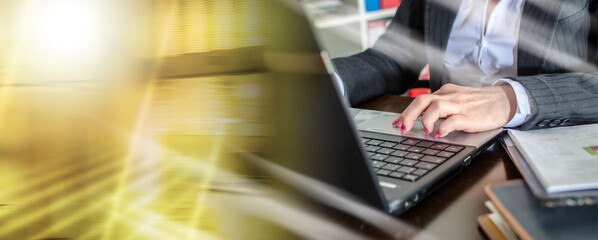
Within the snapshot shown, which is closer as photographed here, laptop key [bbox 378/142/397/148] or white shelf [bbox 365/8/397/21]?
laptop key [bbox 378/142/397/148]

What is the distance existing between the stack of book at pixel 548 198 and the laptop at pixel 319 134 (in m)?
0.08

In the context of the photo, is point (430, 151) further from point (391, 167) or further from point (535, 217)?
point (535, 217)

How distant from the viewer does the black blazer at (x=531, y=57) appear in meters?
0.66

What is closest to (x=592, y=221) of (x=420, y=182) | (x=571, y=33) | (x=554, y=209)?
(x=554, y=209)

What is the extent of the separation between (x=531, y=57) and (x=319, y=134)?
31.9 inches

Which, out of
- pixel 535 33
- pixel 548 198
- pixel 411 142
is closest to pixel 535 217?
pixel 548 198

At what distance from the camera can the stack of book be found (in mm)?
346

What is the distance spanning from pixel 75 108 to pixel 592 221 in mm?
394

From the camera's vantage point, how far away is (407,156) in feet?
1.81

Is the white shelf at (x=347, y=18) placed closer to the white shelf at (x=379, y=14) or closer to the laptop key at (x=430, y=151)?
the white shelf at (x=379, y=14)

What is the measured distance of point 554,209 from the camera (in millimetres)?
378

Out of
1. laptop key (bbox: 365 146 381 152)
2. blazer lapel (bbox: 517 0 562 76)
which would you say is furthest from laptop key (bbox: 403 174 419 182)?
blazer lapel (bbox: 517 0 562 76)

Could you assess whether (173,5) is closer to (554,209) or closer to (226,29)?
(226,29)

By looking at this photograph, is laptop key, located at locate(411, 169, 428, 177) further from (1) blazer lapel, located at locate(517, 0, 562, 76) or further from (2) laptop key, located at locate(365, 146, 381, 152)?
(1) blazer lapel, located at locate(517, 0, 562, 76)
